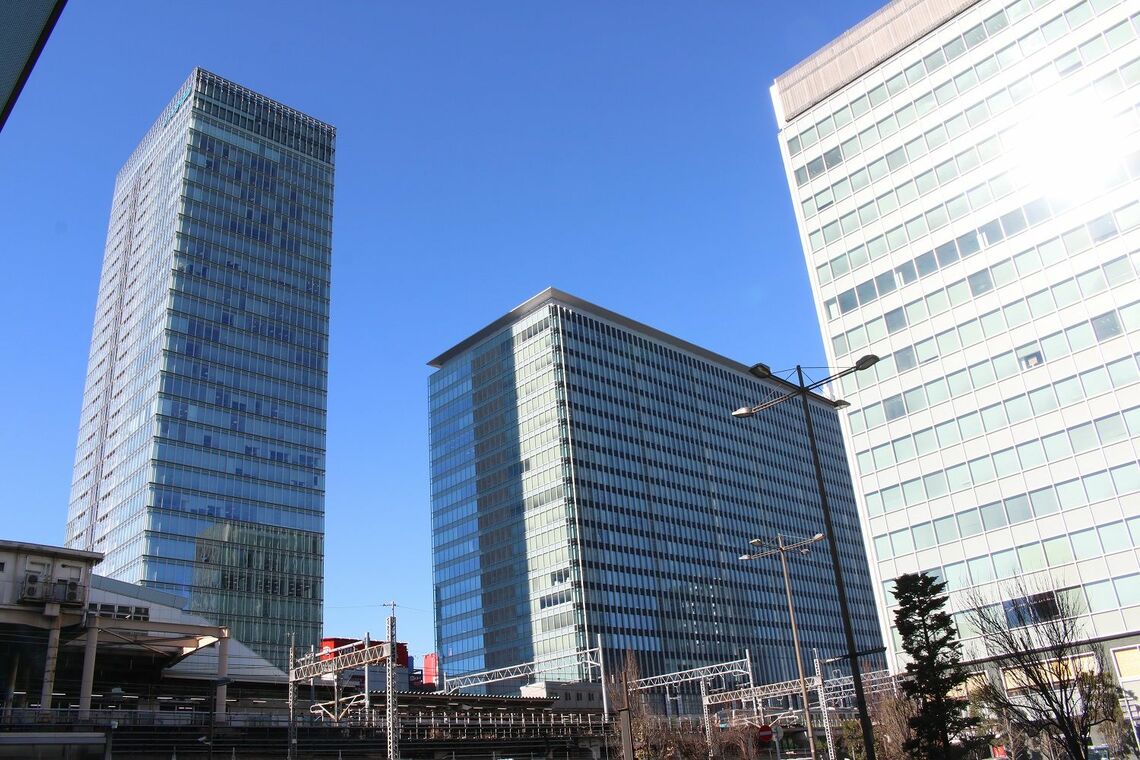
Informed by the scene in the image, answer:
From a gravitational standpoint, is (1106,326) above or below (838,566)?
above

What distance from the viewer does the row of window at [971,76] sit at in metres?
51.9

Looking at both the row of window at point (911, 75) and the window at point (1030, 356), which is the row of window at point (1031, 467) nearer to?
the window at point (1030, 356)

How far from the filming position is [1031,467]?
48.4 metres

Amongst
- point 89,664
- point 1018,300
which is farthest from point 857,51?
point 89,664

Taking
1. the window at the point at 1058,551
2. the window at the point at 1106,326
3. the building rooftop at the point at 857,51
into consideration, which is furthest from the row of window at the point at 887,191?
the window at the point at 1058,551

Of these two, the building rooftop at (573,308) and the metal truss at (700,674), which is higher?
the building rooftop at (573,308)

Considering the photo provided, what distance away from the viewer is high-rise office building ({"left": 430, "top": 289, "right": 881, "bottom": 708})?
132 metres

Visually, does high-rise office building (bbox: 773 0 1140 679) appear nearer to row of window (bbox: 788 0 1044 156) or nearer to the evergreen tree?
row of window (bbox: 788 0 1044 156)

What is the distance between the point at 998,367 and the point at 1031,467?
20.4ft

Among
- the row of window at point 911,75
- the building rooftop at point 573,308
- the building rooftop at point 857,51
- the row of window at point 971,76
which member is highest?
the building rooftop at point 573,308

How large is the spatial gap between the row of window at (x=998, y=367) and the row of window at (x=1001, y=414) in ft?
4.88

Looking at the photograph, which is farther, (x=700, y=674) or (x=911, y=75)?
(x=700, y=674)

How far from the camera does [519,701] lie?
272 feet

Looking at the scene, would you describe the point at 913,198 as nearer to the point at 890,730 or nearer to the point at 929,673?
the point at 929,673
